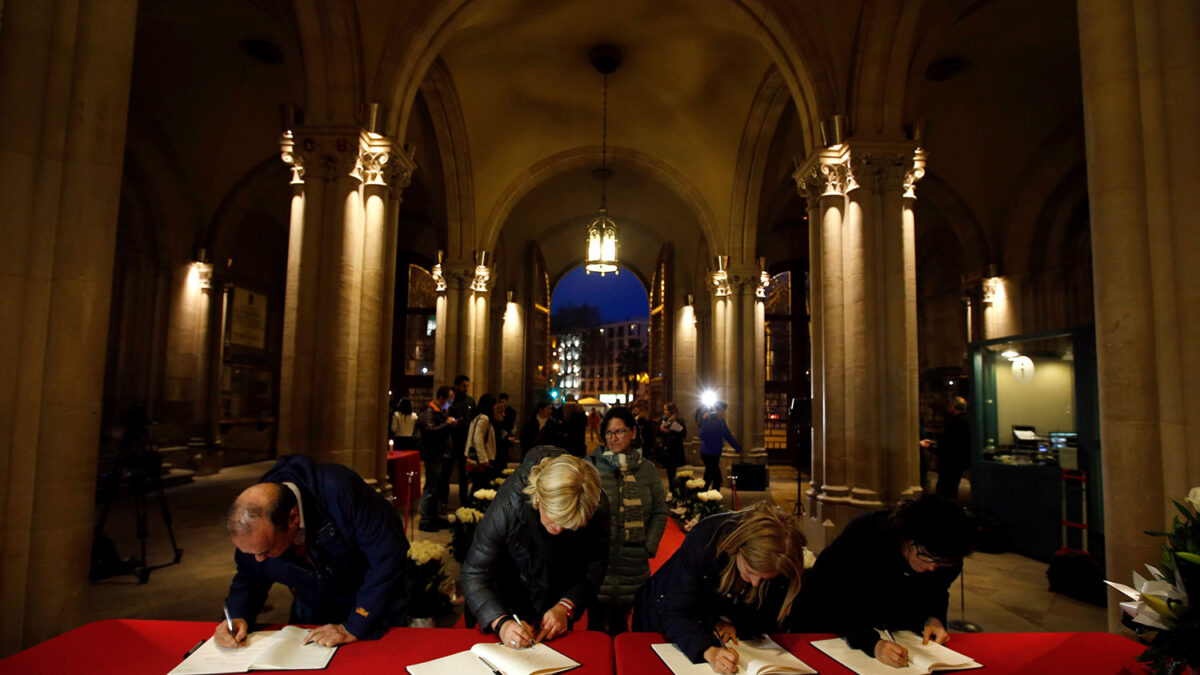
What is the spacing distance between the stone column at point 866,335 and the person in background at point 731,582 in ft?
15.0

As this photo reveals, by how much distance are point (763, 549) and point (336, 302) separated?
5463 mm

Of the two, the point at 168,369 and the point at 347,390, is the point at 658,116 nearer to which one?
the point at 347,390

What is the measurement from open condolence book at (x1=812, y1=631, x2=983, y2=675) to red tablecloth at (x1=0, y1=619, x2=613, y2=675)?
78cm

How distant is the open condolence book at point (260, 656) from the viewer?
190 centimetres

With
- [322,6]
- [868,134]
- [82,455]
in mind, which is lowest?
[82,455]

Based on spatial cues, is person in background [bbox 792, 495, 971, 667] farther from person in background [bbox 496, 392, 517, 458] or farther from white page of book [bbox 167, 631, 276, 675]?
person in background [bbox 496, 392, 517, 458]

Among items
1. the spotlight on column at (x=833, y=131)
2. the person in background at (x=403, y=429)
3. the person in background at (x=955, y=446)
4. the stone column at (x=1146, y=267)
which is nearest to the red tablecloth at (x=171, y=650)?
the stone column at (x=1146, y=267)

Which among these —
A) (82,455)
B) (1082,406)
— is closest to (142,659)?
(82,455)

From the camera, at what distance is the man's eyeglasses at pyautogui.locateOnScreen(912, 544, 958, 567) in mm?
2213

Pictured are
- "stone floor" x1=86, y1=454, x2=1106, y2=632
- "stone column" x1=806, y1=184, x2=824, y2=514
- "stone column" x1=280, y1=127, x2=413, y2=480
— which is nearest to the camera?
"stone floor" x1=86, y1=454, x2=1106, y2=632

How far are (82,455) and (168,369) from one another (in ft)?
34.1

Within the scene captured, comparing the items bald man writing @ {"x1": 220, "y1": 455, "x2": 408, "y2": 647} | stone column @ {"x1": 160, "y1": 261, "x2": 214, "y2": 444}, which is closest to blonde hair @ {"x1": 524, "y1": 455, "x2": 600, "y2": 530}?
bald man writing @ {"x1": 220, "y1": 455, "x2": 408, "y2": 647}

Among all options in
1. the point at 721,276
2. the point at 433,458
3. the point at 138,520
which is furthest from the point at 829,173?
the point at 138,520

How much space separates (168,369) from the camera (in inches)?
466
